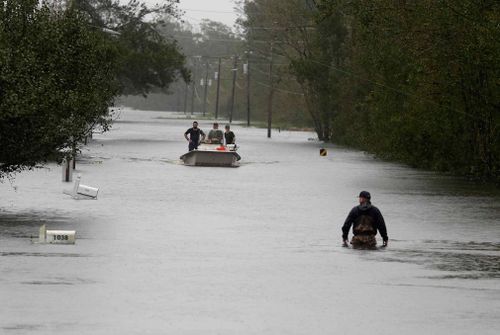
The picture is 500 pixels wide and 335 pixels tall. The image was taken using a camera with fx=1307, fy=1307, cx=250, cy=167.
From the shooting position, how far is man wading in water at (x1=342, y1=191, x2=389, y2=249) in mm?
21719

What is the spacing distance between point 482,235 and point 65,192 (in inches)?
461

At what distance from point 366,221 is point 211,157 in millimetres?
27990

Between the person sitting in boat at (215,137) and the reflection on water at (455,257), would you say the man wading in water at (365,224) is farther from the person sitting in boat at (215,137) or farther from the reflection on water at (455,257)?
the person sitting in boat at (215,137)

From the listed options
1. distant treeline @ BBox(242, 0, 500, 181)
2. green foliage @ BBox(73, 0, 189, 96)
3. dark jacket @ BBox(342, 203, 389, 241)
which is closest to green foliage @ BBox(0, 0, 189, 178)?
dark jacket @ BBox(342, 203, 389, 241)

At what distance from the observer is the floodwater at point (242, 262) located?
45.9ft

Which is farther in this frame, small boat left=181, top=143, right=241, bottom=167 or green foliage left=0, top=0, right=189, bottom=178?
small boat left=181, top=143, right=241, bottom=167

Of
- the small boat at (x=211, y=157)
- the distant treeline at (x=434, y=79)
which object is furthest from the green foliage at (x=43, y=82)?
the small boat at (x=211, y=157)

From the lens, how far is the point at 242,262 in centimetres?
1972

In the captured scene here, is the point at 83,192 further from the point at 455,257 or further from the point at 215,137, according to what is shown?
the point at 215,137

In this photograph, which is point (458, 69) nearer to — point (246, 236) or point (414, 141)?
point (414, 141)

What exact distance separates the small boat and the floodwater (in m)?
9.27

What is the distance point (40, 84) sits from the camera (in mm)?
24594

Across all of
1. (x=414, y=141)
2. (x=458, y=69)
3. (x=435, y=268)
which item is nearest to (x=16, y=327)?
(x=435, y=268)

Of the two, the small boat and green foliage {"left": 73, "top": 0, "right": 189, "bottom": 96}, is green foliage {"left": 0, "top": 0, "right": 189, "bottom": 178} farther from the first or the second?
green foliage {"left": 73, "top": 0, "right": 189, "bottom": 96}
